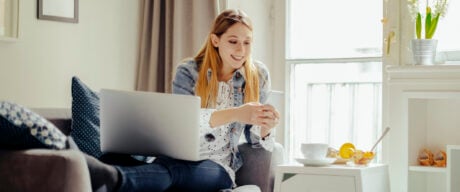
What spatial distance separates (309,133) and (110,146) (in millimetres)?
1746

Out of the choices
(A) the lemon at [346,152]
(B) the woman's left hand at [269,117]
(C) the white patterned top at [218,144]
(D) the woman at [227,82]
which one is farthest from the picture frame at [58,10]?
(A) the lemon at [346,152]

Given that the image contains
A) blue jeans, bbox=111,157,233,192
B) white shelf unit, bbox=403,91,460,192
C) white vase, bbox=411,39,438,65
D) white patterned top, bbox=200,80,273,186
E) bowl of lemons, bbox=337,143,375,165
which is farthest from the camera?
white shelf unit, bbox=403,91,460,192

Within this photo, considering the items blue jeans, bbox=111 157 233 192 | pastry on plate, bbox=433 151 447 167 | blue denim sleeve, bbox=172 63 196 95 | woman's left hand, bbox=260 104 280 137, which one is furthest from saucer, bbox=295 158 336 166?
pastry on plate, bbox=433 151 447 167

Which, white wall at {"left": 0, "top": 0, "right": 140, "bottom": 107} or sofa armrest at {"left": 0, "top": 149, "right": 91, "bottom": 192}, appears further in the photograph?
white wall at {"left": 0, "top": 0, "right": 140, "bottom": 107}

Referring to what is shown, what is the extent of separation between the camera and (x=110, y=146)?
8.32ft

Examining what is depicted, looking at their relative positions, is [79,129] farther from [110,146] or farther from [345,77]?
[345,77]

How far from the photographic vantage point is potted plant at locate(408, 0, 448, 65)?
134 inches

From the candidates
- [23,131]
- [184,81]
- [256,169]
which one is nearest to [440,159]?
[256,169]

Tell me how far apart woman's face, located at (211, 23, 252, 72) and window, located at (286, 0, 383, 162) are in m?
1.09

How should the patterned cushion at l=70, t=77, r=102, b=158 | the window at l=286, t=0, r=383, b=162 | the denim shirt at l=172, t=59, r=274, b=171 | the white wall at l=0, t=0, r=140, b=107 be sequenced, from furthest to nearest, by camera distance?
the window at l=286, t=0, r=383, b=162
the white wall at l=0, t=0, r=140, b=107
the denim shirt at l=172, t=59, r=274, b=171
the patterned cushion at l=70, t=77, r=102, b=158

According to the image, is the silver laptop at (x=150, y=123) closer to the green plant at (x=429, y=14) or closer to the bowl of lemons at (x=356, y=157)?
the bowl of lemons at (x=356, y=157)

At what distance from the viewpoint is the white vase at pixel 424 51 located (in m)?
3.41

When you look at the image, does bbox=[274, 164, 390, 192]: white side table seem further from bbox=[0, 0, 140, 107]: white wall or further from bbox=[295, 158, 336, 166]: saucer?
bbox=[0, 0, 140, 107]: white wall

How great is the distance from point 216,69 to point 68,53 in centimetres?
120
